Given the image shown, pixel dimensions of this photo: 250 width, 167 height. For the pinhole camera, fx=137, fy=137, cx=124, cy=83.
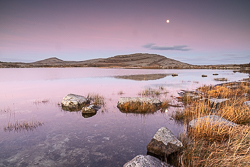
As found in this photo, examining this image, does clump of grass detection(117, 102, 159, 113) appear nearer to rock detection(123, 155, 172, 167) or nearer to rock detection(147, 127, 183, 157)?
rock detection(147, 127, 183, 157)

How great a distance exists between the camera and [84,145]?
18.4ft

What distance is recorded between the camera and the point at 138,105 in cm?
997

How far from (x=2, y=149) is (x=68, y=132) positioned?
2404 millimetres

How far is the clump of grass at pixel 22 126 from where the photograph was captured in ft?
22.3

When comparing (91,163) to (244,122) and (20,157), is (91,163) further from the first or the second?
(244,122)

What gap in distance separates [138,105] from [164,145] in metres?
5.26

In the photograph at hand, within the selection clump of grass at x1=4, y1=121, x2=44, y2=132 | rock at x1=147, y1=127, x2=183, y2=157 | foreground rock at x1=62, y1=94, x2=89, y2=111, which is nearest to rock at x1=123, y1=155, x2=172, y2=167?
rock at x1=147, y1=127, x2=183, y2=157

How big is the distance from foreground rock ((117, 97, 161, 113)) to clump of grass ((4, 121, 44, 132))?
522cm

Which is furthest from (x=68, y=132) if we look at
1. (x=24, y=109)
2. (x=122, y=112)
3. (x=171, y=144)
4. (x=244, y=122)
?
(x=244, y=122)

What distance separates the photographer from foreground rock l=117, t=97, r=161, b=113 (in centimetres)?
955

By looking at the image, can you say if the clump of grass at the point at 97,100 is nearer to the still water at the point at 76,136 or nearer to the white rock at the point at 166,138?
the still water at the point at 76,136

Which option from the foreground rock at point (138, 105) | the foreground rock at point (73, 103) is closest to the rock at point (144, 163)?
the foreground rock at point (138, 105)

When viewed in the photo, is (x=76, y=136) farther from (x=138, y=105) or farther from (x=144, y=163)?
(x=138, y=105)

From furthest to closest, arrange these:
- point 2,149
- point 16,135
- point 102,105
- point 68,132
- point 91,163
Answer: point 102,105
point 68,132
point 16,135
point 2,149
point 91,163
